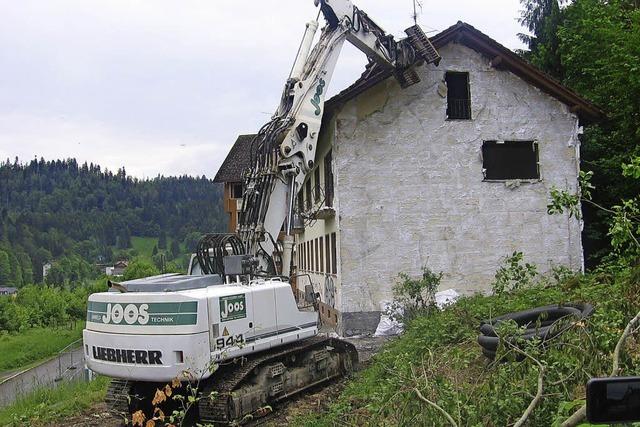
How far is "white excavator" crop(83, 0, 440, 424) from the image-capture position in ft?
27.0

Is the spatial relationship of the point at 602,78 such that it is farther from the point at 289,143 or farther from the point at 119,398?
→ the point at 119,398

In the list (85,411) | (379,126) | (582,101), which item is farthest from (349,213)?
(85,411)

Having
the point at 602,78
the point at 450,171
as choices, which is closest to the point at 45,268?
the point at 450,171

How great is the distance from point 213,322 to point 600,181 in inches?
591

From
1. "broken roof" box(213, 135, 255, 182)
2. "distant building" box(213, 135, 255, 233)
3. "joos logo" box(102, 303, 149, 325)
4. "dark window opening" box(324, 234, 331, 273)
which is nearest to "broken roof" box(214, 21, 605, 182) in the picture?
"dark window opening" box(324, 234, 331, 273)

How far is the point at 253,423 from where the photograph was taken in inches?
346

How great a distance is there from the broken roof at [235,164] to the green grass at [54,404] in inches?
1279

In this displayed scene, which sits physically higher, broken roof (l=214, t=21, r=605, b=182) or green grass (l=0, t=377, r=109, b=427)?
broken roof (l=214, t=21, r=605, b=182)

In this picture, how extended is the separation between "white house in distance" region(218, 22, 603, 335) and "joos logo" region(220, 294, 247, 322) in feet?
24.6

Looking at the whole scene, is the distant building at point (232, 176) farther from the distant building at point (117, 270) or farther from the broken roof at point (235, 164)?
the distant building at point (117, 270)

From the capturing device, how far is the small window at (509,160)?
1714 centimetres

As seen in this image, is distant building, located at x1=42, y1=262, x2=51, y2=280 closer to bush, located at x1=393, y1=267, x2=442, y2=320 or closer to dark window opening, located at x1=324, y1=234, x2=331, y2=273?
dark window opening, located at x1=324, y1=234, x2=331, y2=273

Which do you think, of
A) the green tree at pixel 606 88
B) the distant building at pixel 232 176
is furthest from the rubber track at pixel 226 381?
the distant building at pixel 232 176

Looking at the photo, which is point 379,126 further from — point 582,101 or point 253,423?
point 253,423
